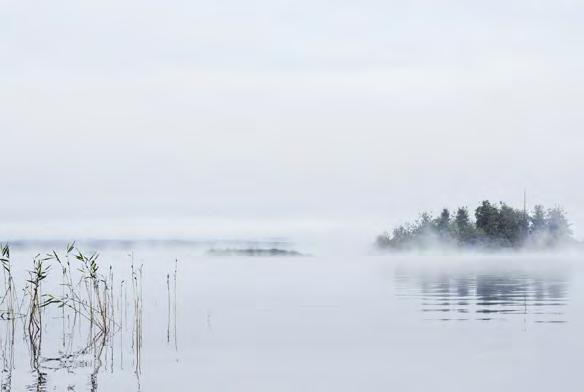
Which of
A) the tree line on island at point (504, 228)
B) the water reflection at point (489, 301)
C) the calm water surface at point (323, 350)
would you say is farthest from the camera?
the tree line on island at point (504, 228)

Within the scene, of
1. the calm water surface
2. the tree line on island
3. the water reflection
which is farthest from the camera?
the tree line on island

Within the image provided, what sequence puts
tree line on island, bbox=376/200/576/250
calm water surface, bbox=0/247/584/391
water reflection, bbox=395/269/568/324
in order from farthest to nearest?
tree line on island, bbox=376/200/576/250, water reflection, bbox=395/269/568/324, calm water surface, bbox=0/247/584/391

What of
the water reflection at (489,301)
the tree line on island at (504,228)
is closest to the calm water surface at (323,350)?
the water reflection at (489,301)

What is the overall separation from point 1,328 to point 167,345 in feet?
23.0

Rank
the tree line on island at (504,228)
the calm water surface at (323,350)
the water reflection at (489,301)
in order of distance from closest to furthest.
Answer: the calm water surface at (323,350), the water reflection at (489,301), the tree line on island at (504,228)

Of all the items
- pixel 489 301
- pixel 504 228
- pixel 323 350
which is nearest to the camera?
pixel 323 350

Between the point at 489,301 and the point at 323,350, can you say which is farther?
the point at 489,301

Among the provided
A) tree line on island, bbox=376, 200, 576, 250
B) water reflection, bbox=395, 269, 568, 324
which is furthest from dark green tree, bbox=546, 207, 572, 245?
water reflection, bbox=395, 269, 568, 324

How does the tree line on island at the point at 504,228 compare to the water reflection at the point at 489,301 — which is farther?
the tree line on island at the point at 504,228

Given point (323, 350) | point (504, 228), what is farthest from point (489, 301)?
point (504, 228)

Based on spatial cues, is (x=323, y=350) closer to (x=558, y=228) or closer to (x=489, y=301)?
(x=489, y=301)

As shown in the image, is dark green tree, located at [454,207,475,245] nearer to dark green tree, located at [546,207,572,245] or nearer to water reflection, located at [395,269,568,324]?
dark green tree, located at [546,207,572,245]

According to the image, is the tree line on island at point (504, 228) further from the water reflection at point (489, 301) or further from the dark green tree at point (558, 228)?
the water reflection at point (489, 301)

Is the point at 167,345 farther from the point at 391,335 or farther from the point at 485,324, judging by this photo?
the point at 485,324
